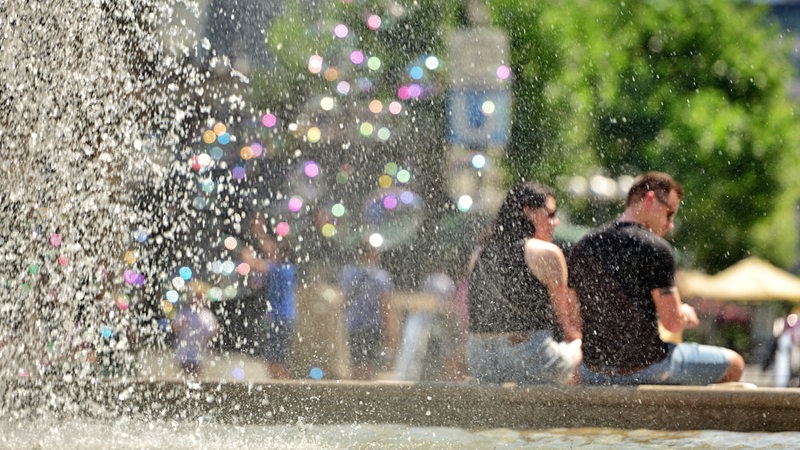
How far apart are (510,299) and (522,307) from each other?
6 cm

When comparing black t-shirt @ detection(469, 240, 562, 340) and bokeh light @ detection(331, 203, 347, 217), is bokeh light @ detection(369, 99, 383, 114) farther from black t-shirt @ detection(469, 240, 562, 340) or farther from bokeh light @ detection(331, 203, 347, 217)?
black t-shirt @ detection(469, 240, 562, 340)

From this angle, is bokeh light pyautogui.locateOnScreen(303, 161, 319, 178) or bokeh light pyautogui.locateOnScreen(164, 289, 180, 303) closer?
bokeh light pyautogui.locateOnScreen(164, 289, 180, 303)

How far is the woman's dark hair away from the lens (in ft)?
18.8

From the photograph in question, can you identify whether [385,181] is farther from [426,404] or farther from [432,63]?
[426,404]

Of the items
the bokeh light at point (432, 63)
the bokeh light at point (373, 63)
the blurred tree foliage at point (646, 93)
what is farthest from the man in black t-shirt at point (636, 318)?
the bokeh light at point (373, 63)

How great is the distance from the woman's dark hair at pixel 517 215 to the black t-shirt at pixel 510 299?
0.06 m

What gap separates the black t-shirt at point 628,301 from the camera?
5438 mm

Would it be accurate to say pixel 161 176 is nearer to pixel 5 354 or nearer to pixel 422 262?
pixel 5 354

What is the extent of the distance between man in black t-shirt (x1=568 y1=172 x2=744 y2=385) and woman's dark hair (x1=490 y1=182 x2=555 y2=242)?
0.29 meters

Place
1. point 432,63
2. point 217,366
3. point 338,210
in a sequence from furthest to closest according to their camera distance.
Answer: point 432,63 → point 338,210 → point 217,366

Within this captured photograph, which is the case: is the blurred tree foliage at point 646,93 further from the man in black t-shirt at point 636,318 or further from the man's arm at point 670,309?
the man's arm at point 670,309

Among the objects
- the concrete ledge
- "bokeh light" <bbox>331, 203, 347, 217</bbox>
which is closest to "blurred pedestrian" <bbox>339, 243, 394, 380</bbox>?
the concrete ledge

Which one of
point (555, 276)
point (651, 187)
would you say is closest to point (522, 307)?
point (555, 276)

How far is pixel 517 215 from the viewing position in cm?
577
